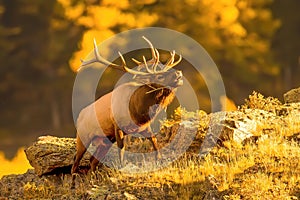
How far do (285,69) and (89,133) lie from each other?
21541 millimetres

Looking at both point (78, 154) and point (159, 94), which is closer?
point (159, 94)

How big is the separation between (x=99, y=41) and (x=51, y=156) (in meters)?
18.0

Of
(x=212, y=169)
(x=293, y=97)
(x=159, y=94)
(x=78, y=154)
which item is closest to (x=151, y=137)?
(x=159, y=94)

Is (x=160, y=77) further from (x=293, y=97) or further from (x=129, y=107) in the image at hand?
(x=293, y=97)

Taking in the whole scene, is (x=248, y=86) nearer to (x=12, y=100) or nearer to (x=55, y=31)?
(x=55, y=31)

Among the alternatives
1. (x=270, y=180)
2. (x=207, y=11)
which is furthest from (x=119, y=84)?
(x=207, y=11)

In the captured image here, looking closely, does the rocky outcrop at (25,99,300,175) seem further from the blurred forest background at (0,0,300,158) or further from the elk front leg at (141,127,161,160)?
the blurred forest background at (0,0,300,158)

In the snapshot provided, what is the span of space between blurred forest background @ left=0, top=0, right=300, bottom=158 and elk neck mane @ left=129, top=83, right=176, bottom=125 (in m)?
18.5

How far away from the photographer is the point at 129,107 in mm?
10016

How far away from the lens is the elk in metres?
9.58

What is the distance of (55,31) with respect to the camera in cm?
3209

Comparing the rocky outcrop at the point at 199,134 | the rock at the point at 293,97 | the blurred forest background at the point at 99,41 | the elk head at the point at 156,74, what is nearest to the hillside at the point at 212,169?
the rocky outcrop at the point at 199,134

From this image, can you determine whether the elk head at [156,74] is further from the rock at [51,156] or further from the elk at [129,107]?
the rock at [51,156]

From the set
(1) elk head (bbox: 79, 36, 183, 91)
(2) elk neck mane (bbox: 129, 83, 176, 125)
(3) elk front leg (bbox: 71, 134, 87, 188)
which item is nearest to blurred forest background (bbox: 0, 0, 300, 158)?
(3) elk front leg (bbox: 71, 134, 87, 188)
